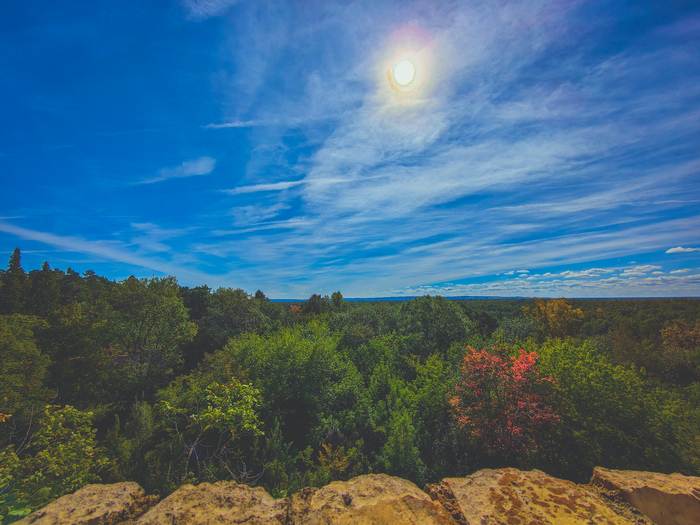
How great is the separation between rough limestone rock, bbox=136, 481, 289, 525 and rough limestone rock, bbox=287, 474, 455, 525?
35cm

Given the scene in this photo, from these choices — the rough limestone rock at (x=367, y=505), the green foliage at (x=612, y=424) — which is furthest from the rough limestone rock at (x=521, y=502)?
the green foliage at (x=612, y=424)

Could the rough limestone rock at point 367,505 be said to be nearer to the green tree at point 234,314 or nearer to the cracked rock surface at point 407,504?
the cracked rock surface at point 407,504

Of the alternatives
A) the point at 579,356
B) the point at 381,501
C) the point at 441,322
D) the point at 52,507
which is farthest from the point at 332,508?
the point at 441,322

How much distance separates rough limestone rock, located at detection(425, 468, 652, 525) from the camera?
349 cm

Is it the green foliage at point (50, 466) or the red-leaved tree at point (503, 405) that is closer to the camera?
the green foliage at point (50, 466)

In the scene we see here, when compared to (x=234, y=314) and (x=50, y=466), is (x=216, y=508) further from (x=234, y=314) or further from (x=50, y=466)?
(x=234, y=314)

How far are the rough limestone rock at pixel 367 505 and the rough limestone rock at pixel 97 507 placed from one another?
234 centimetres

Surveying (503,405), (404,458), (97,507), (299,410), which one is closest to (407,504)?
(97,507)

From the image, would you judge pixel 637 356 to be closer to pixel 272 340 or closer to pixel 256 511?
pixel 272 340

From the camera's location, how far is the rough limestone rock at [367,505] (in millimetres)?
3326

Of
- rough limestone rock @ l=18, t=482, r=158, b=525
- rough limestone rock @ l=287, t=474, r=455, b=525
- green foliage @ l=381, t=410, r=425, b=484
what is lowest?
green foliage @ l=381, t=410, r=425, b=484

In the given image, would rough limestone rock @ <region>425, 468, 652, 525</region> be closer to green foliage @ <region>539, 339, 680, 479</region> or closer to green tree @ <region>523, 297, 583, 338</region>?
green foliage @ <region>539, 339, 680, 479</region>

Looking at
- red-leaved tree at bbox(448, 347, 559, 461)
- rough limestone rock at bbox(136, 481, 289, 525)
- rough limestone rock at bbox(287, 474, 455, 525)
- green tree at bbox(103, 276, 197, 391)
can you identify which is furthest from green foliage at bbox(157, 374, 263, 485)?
red-leaved tree at bbox(448, 347, 559, 461)

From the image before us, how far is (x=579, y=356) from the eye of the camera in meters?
14.0
